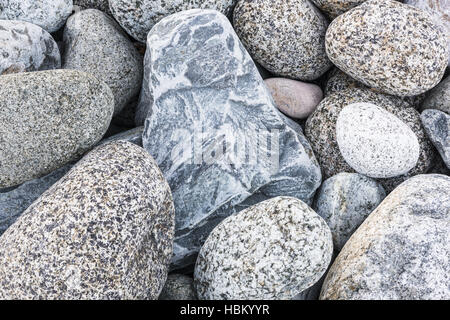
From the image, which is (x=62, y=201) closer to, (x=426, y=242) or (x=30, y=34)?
(x=30, y=34)

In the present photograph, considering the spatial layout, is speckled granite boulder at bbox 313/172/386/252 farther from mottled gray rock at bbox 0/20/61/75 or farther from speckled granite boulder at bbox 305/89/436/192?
mottled gray rock at bbox 0/20/61/75

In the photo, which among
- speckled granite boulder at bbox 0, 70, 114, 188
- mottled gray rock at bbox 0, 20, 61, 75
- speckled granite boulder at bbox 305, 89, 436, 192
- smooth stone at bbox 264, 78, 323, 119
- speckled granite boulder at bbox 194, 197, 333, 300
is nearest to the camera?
speckled granite boulder at bbox 194, 197, 333, 300

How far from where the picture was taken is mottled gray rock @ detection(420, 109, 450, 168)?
263 cm

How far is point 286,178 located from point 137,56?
1.14 m

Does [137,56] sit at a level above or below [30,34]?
below

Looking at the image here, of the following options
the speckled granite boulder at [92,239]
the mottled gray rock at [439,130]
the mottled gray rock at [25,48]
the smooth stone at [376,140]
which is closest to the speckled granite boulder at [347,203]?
the smooth stone at [376,140]

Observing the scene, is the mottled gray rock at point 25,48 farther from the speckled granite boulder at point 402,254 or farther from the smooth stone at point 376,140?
the speckled granite boulder at point 402,254

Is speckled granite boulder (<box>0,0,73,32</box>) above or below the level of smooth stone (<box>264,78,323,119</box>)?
above

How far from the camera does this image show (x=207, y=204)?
255 cm

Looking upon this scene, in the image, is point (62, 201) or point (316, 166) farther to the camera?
point (316, 166)

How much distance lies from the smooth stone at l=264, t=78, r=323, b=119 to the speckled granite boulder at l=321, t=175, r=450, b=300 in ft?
2.74

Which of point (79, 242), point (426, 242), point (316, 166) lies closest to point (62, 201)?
point (79, 242)

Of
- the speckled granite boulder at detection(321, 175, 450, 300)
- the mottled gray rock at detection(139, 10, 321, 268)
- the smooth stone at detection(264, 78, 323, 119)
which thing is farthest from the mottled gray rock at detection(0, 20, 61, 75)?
the speckled granite boulder at detection(321, 175, 450, 300)

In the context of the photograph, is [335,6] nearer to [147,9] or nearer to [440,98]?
[440,98]
